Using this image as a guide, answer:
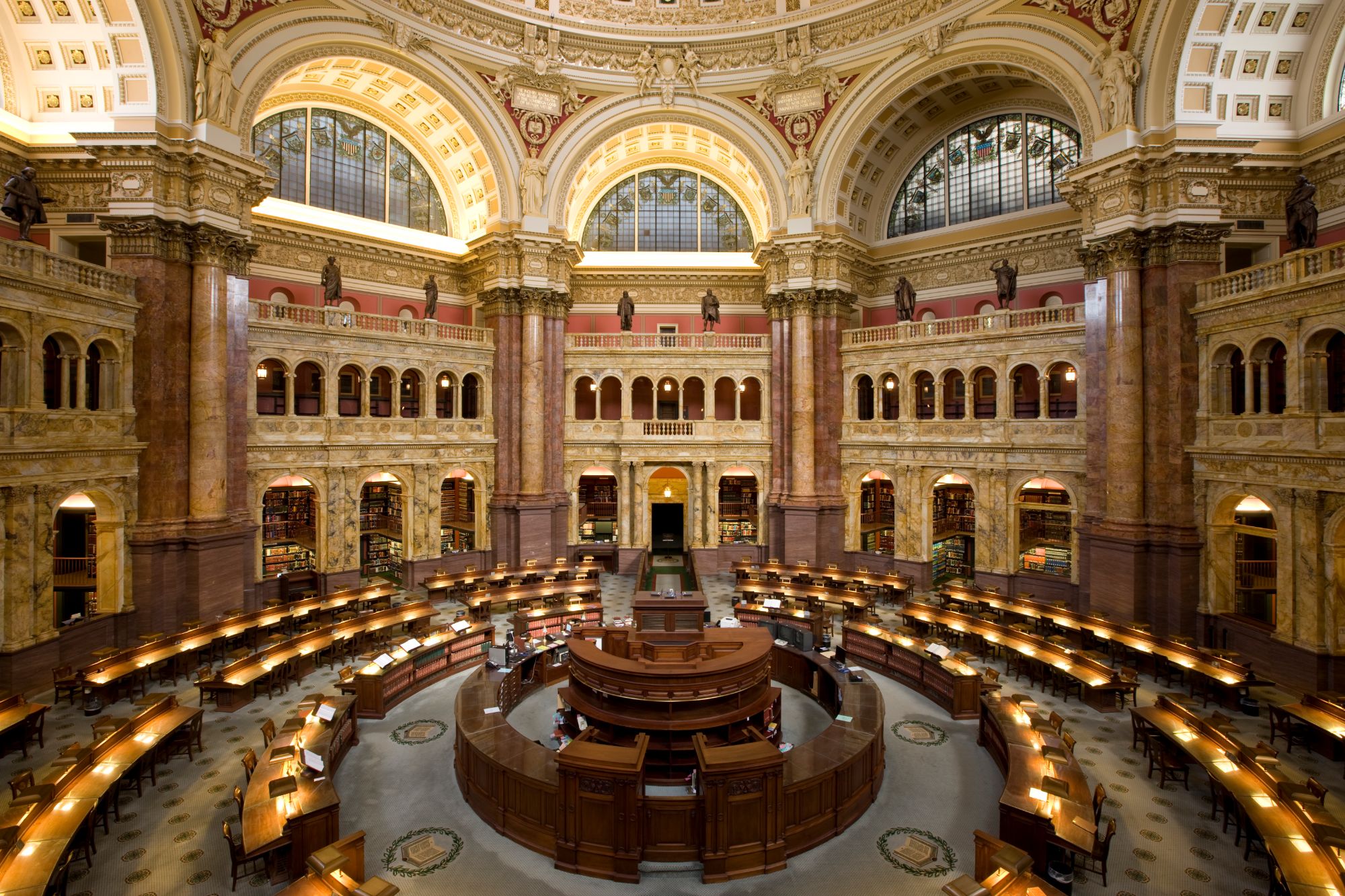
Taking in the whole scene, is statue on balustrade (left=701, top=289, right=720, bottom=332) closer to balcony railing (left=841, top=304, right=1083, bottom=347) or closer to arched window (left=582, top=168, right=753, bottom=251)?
arched window (left=582, top=168, right=753, bottom=251)

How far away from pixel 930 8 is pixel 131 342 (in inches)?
1100

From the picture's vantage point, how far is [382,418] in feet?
83.0

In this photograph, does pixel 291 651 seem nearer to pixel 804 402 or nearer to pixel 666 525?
pixel 804 402

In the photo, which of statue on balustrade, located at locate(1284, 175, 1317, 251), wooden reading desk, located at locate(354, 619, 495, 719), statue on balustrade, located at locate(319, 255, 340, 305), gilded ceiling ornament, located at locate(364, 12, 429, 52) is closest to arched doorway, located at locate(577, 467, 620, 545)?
wooden reading desk, located at locate(354, 619, 495, 719)

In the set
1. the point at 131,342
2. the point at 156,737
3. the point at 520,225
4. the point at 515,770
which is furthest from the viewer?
the point at 520,225

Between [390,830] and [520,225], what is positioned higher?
[520,225]

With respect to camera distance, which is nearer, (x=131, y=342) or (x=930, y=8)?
(x=131, y=342)

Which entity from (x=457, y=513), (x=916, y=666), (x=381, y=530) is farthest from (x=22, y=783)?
(x=457, y=513)

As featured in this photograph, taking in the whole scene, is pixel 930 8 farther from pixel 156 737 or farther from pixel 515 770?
pixel 156 737

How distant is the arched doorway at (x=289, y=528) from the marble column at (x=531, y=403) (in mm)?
7750

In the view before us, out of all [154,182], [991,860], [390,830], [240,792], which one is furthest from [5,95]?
[991,860]

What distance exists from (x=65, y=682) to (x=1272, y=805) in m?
21.8

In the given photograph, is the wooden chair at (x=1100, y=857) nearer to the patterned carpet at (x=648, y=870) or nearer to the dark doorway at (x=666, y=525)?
the patterned carpet at (x=648, y=870)

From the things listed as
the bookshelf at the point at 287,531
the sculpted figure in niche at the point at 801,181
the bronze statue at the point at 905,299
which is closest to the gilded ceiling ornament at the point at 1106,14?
the sculpted figure in niche at the point at 801,181
